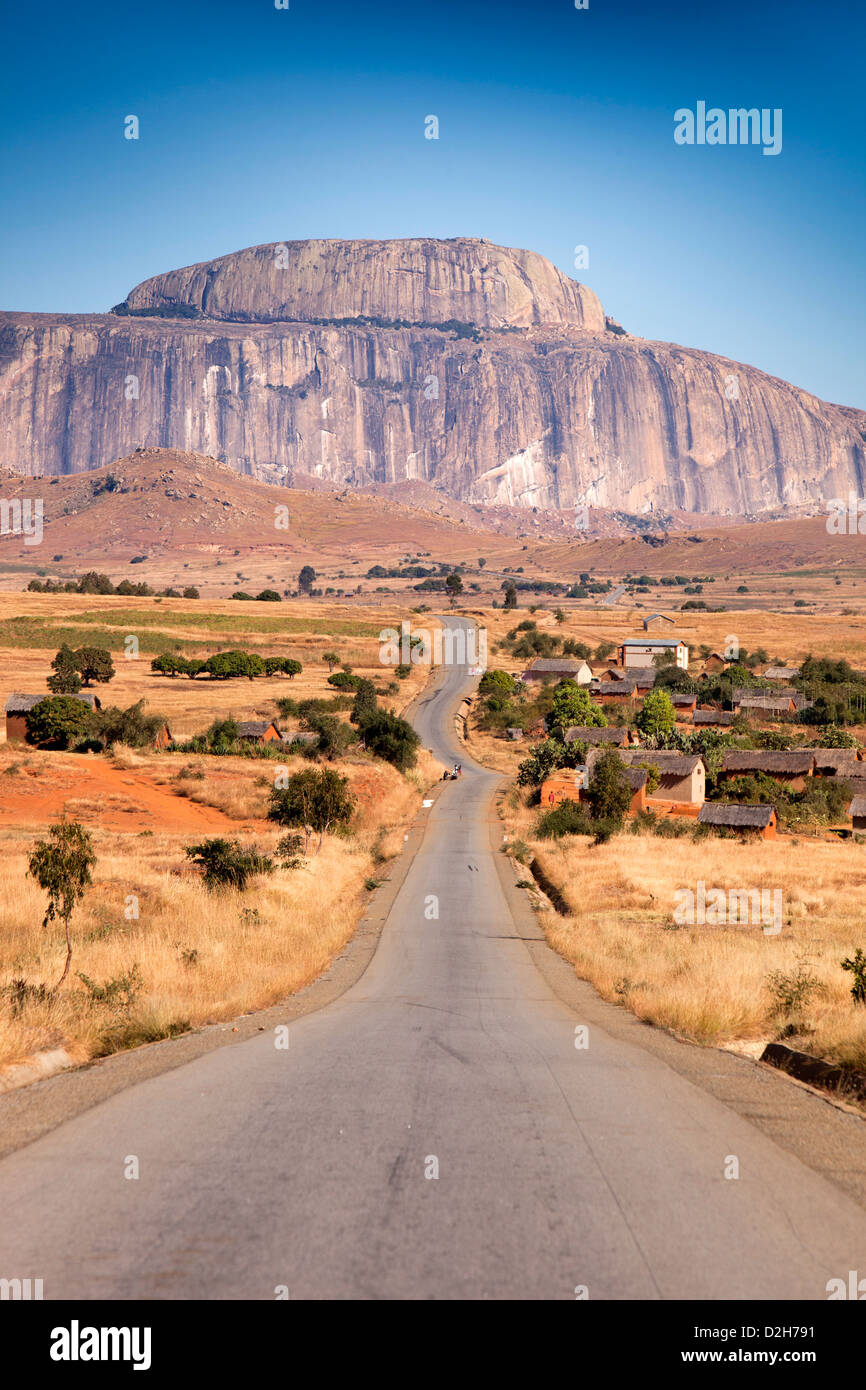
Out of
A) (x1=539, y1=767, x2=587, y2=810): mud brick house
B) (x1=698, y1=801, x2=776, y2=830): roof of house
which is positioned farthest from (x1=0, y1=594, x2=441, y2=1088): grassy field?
(x1=698, y1=801, x2=776, y2=830): roof of house

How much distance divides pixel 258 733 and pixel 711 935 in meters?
39.9

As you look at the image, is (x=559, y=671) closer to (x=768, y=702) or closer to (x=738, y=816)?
(x=768, y=702)

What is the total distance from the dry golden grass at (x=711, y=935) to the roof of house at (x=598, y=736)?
10.9m

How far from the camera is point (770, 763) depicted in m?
61.7

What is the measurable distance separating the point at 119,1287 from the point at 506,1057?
21.2 ft

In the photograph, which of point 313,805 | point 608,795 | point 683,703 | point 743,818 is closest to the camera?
point 313,805

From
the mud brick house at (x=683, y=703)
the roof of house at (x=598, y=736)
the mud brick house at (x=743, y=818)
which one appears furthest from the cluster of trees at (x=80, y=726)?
the mud brick house at (x=683, y=703)

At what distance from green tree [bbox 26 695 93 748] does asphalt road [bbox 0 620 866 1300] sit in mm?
47442

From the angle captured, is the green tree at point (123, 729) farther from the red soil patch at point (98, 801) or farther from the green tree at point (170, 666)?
the green tree at point (170, 666)

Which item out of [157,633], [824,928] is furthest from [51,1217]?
[157,633]

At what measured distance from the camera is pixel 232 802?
44.9 m

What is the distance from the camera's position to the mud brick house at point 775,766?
60531 mm

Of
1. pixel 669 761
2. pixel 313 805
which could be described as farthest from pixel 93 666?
pixel 669 761
